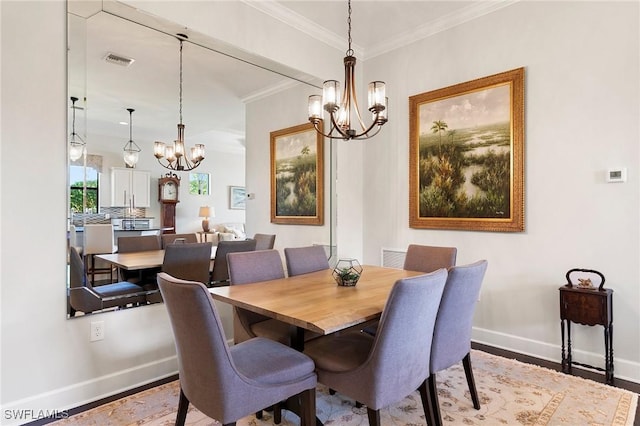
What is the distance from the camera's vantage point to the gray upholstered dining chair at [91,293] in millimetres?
2254

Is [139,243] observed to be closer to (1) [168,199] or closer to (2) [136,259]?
(2) [136,259]

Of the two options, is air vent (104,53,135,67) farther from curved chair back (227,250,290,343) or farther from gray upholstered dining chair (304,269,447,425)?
gray upholstered dining chair (304,269,447,425)

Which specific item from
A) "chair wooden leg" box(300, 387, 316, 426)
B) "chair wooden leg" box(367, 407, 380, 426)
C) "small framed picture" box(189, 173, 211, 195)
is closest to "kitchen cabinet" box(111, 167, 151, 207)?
"small framed picture" box(189, 173, 211, 195)

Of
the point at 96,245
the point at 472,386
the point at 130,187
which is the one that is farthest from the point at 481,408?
the point at 130,187

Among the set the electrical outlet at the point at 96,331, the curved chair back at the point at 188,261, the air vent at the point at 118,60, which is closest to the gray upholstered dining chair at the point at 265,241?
the curved chair back at the point at 188,261

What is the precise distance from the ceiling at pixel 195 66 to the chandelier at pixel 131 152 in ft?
0.12

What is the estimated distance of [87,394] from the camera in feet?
7.49

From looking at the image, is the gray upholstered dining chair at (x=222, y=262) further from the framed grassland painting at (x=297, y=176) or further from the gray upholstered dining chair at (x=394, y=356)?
the gray upholstered dining chair at (x=394, y=356)

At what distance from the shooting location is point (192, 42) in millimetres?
2855

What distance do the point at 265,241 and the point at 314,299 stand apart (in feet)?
5.49

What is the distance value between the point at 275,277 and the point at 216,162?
1390 millimetres

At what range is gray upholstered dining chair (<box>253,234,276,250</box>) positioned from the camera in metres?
3.46

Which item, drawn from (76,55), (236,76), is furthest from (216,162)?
(76,55)

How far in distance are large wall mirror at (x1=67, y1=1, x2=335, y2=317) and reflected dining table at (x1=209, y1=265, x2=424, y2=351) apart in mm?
975
